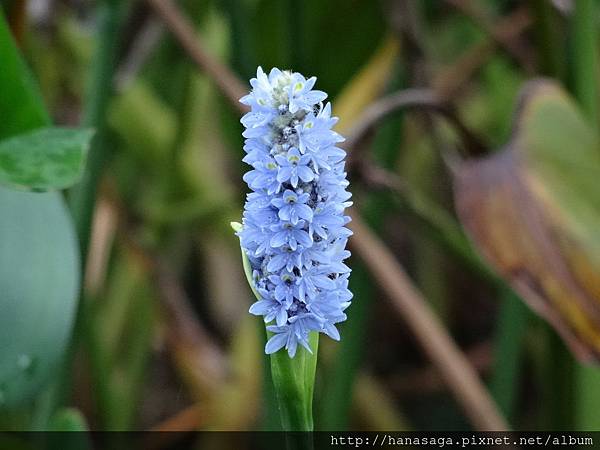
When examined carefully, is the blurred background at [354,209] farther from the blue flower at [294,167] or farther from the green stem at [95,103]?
the blue flower at [294,167]

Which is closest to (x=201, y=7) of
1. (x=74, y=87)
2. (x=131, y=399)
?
(x=74, y=87)

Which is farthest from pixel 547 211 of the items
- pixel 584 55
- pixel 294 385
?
pixel 294 385

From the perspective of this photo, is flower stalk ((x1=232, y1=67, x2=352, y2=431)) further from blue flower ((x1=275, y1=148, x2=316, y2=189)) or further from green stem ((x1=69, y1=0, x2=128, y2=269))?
green stem ((x1=69, y1=0, x2=128, y2=269))

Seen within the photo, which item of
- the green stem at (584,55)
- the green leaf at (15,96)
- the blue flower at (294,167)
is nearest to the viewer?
the blue flower at (294,167)

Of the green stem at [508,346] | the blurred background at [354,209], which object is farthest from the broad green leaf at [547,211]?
the green stem at [508,346]

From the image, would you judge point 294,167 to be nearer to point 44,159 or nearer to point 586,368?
point 44,159
